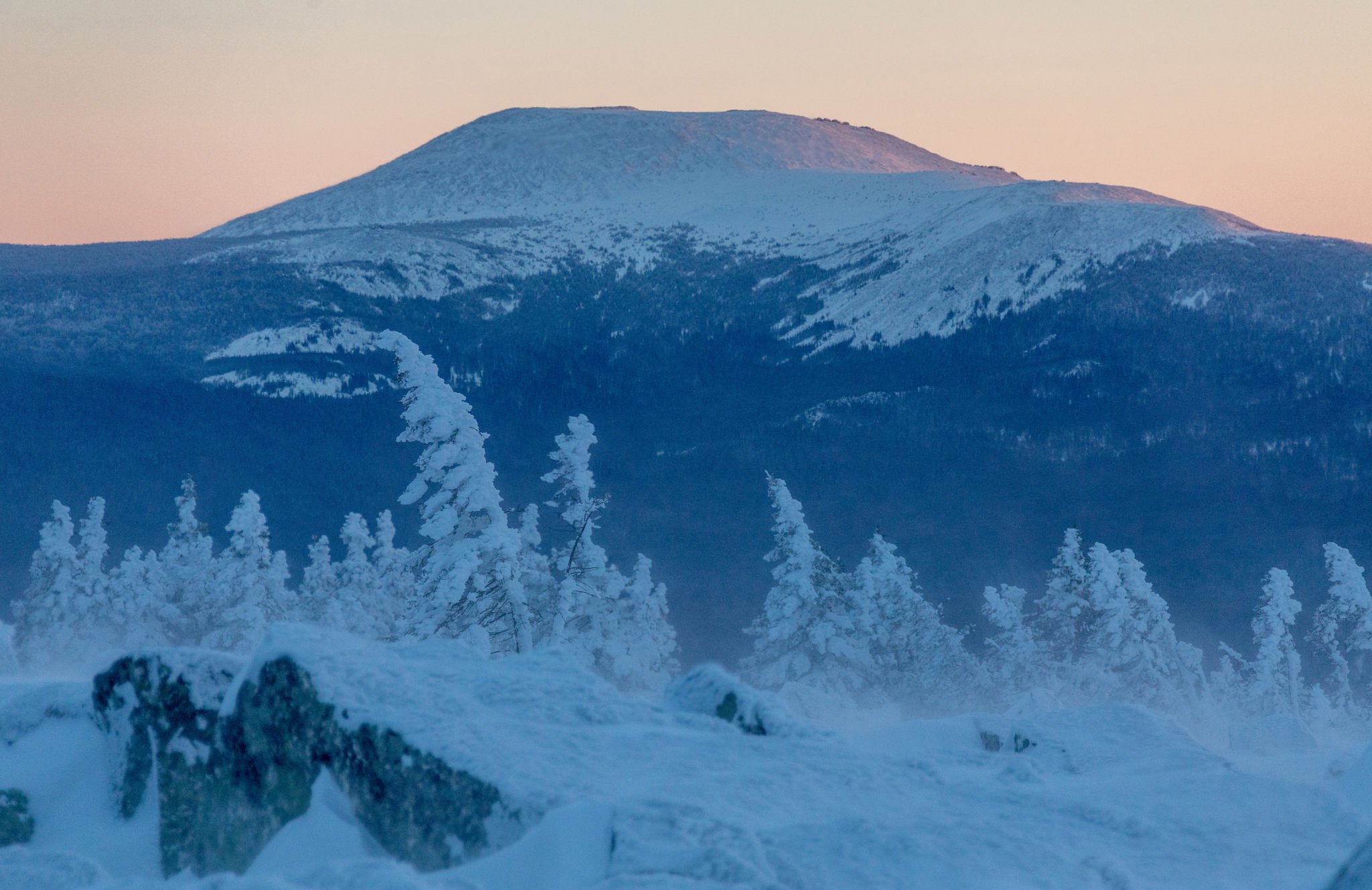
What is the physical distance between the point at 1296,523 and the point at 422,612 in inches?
3514

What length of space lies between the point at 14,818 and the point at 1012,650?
36192 millimetres

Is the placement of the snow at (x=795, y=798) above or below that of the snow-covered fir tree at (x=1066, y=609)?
above

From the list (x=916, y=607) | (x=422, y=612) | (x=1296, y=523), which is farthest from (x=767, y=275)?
(x=422, y=612)

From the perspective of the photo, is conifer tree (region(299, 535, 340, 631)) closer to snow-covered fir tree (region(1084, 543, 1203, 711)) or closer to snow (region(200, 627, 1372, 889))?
snow-covered fir tree (region(1084, 543, 1203, 711))

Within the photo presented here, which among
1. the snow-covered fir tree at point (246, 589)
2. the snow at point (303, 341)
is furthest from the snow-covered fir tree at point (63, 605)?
the snow at point (303, 341)

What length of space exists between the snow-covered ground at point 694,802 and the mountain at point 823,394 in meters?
62.5

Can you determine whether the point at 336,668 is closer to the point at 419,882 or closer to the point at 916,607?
the point at 419,882

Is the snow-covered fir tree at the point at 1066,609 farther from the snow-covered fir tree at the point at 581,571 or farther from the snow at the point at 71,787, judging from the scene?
the snow at the point at 71,787

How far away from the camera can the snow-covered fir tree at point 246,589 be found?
44281mm

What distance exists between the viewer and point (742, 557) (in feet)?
306

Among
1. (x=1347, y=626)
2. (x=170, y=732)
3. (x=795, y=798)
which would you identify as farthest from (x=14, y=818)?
(x=1347, y=626)

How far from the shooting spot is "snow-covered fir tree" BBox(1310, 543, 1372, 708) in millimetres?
44906

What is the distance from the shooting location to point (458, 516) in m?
25.0

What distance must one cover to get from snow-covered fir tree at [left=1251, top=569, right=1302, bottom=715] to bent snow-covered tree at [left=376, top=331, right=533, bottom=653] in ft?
102
